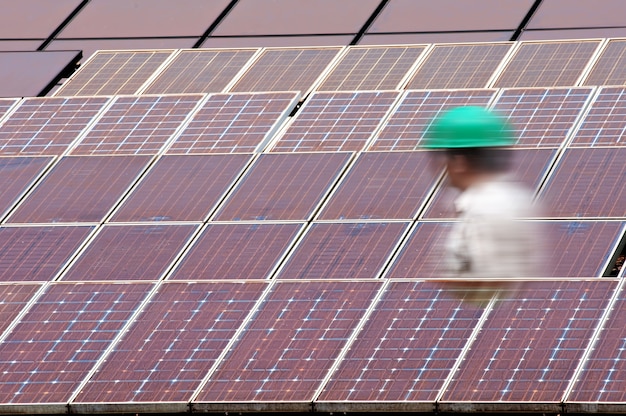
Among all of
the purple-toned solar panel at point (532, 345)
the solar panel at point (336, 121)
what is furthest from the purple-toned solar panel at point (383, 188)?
the purple-toned solar panel at point (532, 345)

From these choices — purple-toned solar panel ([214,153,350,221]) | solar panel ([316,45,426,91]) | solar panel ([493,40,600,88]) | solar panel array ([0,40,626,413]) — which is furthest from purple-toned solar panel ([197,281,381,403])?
solar panel ([316,45,426,91])

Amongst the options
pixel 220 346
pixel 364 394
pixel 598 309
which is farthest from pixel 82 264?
pixel 598 309

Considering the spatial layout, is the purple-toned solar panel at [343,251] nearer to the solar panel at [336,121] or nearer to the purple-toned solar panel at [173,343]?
the purple-toned solar panel at [173,343]

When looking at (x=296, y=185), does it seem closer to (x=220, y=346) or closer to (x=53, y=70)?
(x=220, y=346)

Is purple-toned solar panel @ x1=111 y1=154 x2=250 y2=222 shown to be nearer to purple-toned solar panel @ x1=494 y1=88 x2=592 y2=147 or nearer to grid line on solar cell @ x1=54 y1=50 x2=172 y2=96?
purple-toned solar panel @ x1=494 y1=88 x2=592 y2=147

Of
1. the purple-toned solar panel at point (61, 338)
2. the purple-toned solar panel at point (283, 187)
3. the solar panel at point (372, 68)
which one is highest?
the solar panel at point (372, 68)
